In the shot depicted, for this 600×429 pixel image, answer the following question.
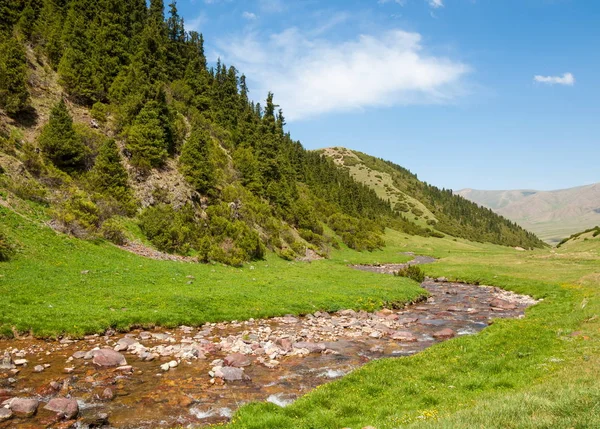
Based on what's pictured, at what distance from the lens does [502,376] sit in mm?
13289

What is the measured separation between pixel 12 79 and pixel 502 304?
5754 cm

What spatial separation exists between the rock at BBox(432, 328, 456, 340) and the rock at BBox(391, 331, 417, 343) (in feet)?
5.71

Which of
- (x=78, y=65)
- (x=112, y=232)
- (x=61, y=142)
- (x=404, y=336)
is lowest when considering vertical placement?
(x=404, y=336)

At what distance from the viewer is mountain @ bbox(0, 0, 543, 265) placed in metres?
36.0

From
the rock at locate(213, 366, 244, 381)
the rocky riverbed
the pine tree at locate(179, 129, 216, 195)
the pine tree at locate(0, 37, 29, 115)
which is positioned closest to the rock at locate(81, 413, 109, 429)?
the rocky riverbed

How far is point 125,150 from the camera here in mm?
46219

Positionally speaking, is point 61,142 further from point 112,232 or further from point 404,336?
point 404,336

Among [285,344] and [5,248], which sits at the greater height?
[5,248]

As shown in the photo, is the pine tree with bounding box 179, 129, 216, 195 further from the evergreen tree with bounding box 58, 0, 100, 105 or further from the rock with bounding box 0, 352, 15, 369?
the rock with bounding box 0, 352, 15, 369

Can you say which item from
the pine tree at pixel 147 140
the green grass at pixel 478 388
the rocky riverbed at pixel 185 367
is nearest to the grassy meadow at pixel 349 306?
the green grass at pixel 478 388

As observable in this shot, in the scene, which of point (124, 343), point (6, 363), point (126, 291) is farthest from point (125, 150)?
point (6, 363)

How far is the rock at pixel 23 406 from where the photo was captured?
10.9m

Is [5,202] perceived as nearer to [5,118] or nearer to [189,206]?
[5,118]

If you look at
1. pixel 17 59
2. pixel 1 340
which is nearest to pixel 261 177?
pixel 17 59
